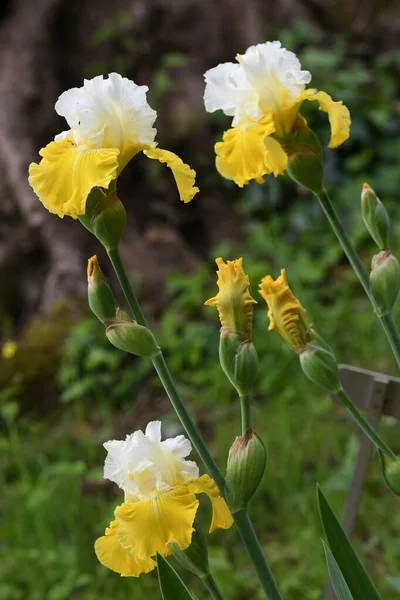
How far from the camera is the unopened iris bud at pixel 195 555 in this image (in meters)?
0.54

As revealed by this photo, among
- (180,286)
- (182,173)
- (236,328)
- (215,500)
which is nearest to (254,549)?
(215,500)

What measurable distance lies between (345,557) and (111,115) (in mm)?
388

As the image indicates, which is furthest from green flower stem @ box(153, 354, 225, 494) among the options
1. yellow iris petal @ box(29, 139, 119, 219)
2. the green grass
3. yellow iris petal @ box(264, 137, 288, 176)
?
the green grass

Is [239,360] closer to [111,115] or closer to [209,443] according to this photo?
[111,115]

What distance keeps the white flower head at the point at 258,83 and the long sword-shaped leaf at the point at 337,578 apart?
36 centimetres

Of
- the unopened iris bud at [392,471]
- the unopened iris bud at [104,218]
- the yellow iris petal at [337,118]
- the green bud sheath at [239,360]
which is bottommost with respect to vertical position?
the unopened iris bud at [392,471]

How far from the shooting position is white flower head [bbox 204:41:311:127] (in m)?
0.64

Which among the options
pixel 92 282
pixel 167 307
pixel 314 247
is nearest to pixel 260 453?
pixel 92 282

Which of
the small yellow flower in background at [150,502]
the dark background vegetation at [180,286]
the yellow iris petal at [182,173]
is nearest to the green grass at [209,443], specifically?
the dark background vegetation at [180,286]

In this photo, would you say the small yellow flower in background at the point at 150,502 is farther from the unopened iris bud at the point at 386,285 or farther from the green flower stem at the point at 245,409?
the unopened iris bud at the point at 386,285

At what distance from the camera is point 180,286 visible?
2.52 metres

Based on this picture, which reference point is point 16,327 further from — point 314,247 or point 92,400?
point 314,247

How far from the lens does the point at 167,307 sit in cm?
258

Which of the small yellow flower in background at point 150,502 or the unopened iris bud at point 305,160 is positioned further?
the unopened iris bud at point 305,160
